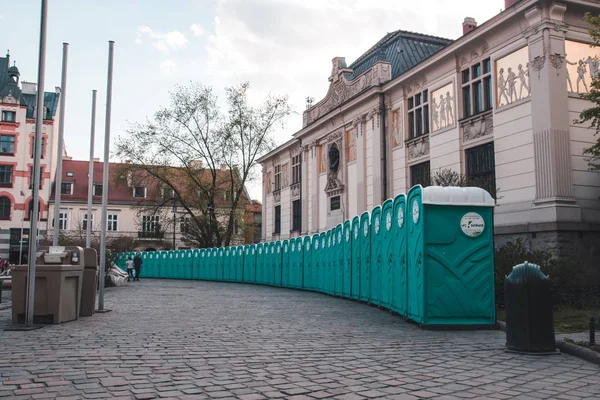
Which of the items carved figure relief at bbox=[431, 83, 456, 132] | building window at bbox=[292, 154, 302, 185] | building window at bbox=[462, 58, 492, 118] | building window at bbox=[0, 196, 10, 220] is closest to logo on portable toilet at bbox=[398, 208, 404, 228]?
building window at bbox=[462, 58, 492, 118]

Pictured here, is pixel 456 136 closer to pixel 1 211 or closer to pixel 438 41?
pixel 438 41

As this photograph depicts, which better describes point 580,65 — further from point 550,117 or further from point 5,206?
point 5,206

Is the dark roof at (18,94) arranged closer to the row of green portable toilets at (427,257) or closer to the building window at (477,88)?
the building window at (477,88)

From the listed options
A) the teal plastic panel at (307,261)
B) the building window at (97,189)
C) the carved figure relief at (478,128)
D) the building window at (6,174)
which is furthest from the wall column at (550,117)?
the building window at (97,189)

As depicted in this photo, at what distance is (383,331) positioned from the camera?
10539 mm

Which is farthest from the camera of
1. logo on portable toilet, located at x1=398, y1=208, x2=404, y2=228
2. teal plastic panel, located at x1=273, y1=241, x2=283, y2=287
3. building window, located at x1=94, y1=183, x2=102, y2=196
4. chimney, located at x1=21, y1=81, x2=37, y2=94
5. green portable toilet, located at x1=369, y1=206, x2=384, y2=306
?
building window, located at x1=94, y1=183, x2=102, y2=196

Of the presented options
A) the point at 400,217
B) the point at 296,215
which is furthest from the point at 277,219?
the point at 400,217

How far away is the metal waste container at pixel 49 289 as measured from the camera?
10875 millimetres

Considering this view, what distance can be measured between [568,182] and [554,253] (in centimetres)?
255

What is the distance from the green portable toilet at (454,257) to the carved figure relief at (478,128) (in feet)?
42.2

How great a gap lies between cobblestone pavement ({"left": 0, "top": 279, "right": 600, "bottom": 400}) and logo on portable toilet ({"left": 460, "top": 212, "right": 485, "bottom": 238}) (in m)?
1.92

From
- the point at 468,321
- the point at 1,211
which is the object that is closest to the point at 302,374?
the point at 468,321

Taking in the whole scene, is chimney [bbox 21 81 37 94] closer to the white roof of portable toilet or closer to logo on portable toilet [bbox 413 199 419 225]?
logo on portable toilet [bbox 413 199 419 225]

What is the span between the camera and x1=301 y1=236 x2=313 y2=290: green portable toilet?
24.9 meters
